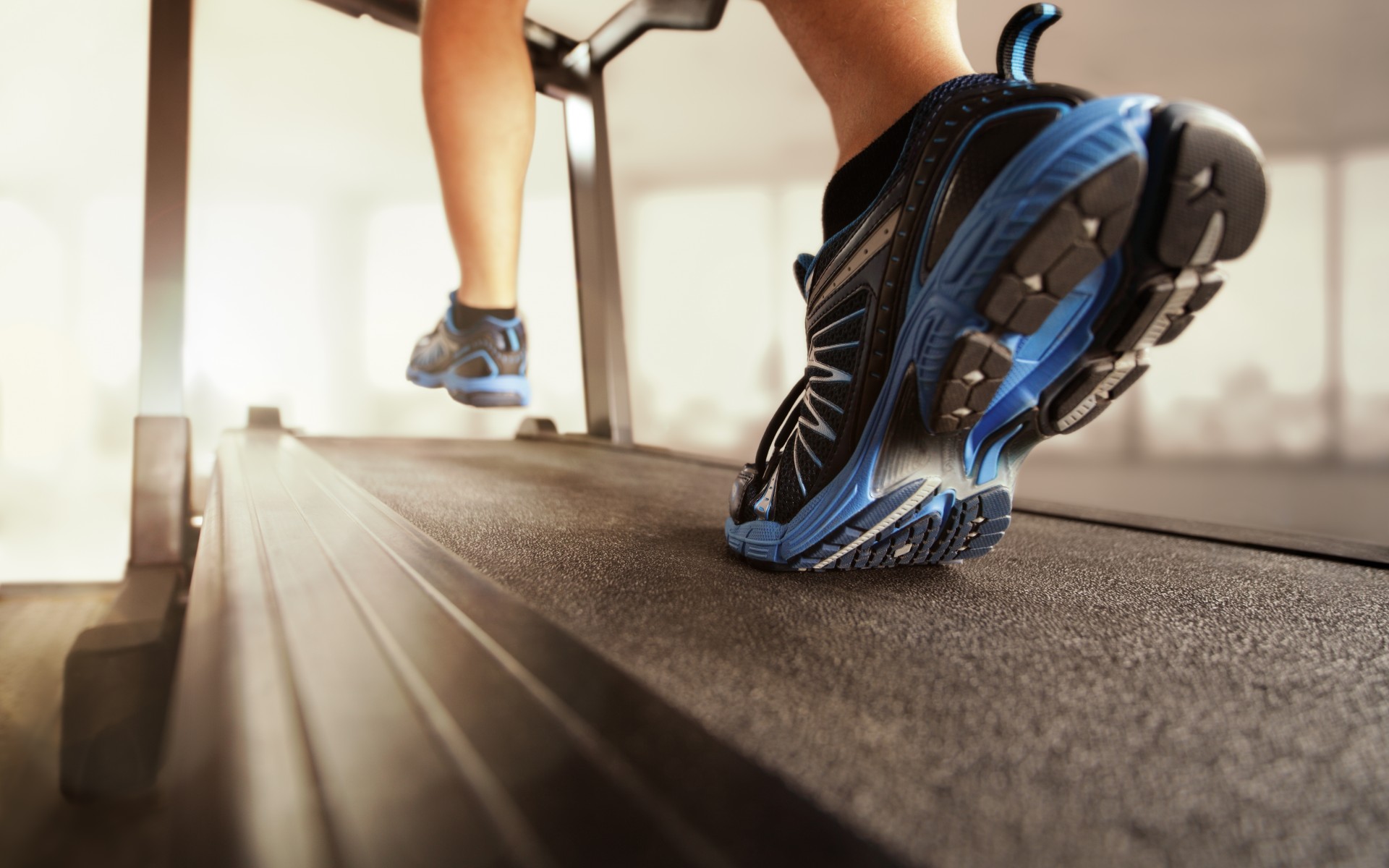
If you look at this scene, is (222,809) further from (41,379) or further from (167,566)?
(41,379)

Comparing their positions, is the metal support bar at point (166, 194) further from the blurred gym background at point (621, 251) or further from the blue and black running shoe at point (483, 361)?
the blue and black running shoe at point (483, 361)

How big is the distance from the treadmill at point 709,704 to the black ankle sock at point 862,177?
1.04 feet

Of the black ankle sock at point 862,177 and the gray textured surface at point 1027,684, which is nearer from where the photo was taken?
the gray textured surface at point 1027,684

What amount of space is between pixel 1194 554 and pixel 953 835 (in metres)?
0.76

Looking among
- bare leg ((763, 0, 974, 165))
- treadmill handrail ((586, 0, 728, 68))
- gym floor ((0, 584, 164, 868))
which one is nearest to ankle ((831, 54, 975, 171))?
bare leg ((763, 0, 974, 165))

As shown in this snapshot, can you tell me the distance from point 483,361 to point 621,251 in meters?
2.48

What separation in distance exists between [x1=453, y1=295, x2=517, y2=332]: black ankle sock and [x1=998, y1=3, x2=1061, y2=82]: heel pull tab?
0.92m

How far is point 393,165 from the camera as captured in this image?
10.0 ft

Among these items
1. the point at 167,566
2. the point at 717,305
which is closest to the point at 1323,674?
the point at 167,566

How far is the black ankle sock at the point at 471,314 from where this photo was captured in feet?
3.98

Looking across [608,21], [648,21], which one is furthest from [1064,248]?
[608,21]

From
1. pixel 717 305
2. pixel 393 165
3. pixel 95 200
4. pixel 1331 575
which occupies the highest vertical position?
Result: pixel 393 165

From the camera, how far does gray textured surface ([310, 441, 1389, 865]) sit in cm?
24

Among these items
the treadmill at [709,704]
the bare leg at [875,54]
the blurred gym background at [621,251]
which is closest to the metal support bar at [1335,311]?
the blurred gym background at [621,251]
